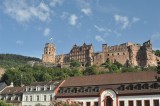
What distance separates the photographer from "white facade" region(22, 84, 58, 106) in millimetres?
86250

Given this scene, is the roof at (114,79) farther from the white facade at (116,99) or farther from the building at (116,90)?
the white facade at (116,99)

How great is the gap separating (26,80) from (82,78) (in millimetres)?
62336

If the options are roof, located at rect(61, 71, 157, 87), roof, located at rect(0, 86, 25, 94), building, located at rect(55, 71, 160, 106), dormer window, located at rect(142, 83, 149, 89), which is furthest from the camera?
roof, located at rect(0, 86, 25, 94)

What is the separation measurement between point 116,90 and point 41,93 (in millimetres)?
23866

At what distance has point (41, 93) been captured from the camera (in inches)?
3497

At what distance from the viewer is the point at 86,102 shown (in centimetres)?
7788

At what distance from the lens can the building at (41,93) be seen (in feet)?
282

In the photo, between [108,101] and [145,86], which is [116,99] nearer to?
[108,101]

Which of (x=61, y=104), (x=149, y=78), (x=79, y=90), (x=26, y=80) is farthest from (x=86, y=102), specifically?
(x=26, y=80)

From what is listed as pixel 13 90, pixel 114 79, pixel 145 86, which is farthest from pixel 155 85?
pixel 13 90

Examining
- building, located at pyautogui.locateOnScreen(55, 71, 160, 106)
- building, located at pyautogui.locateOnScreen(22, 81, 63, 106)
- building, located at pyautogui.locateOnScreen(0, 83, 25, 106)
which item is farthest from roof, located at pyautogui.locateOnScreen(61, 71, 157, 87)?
building, located at pyautogui.locateOnScreen(0, 83, 25, 106)

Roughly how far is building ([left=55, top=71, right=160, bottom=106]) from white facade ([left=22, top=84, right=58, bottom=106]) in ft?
8.94

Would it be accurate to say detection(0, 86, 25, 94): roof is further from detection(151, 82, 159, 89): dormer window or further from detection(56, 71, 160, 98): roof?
detection(151, 82, 159, 89): dormer window

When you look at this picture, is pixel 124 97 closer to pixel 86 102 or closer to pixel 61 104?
pixel 86 102
